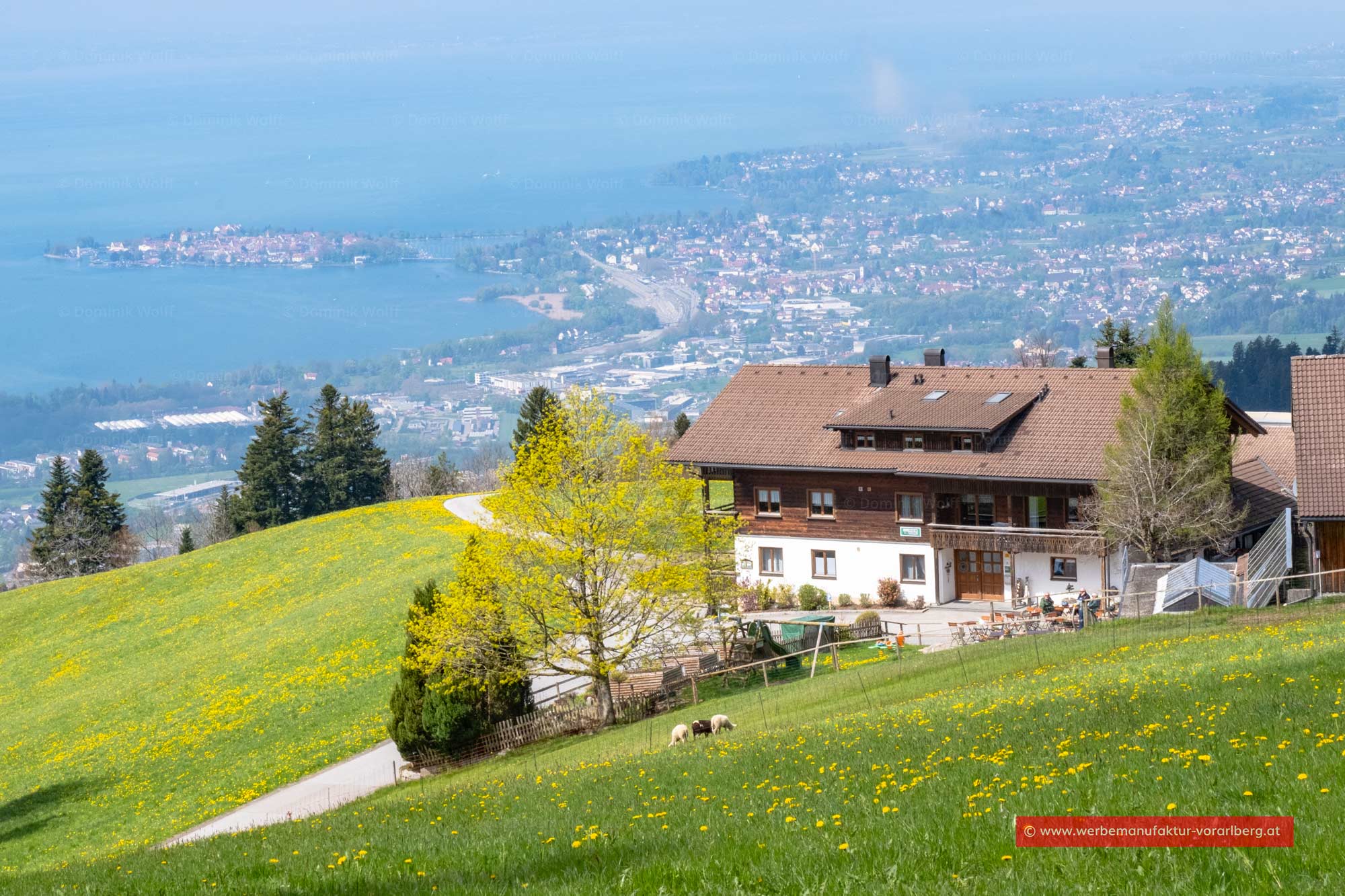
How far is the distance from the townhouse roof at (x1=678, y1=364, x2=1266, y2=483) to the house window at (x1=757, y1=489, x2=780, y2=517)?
1320 millimetres

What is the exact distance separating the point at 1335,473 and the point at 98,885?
3732cm

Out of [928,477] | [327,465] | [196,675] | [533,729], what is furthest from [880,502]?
[327,465]

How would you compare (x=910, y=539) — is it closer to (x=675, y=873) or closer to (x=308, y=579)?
(x=308, y=579)

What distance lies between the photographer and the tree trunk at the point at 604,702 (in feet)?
128

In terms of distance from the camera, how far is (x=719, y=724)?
3081cm

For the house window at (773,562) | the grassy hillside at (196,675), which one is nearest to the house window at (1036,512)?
the house window at (773,562)

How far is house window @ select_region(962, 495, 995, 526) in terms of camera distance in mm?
55594

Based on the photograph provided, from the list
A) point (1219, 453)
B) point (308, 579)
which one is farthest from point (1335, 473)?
point (308, 579)

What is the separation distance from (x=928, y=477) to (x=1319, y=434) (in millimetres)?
15230

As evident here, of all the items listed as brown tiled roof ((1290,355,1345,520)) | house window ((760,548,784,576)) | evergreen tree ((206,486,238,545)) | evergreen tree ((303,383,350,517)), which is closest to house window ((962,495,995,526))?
house window ((760,548,784,576))

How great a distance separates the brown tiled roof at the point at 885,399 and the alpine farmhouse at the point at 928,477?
70 millimetres

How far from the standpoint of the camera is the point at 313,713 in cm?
4306

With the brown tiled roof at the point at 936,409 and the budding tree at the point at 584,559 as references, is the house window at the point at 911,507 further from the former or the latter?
the budding tree at the point at 584,559

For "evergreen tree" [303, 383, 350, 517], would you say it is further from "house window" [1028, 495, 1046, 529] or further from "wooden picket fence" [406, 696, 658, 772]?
"wooden picket fence" [406, 696, 658, 772]
